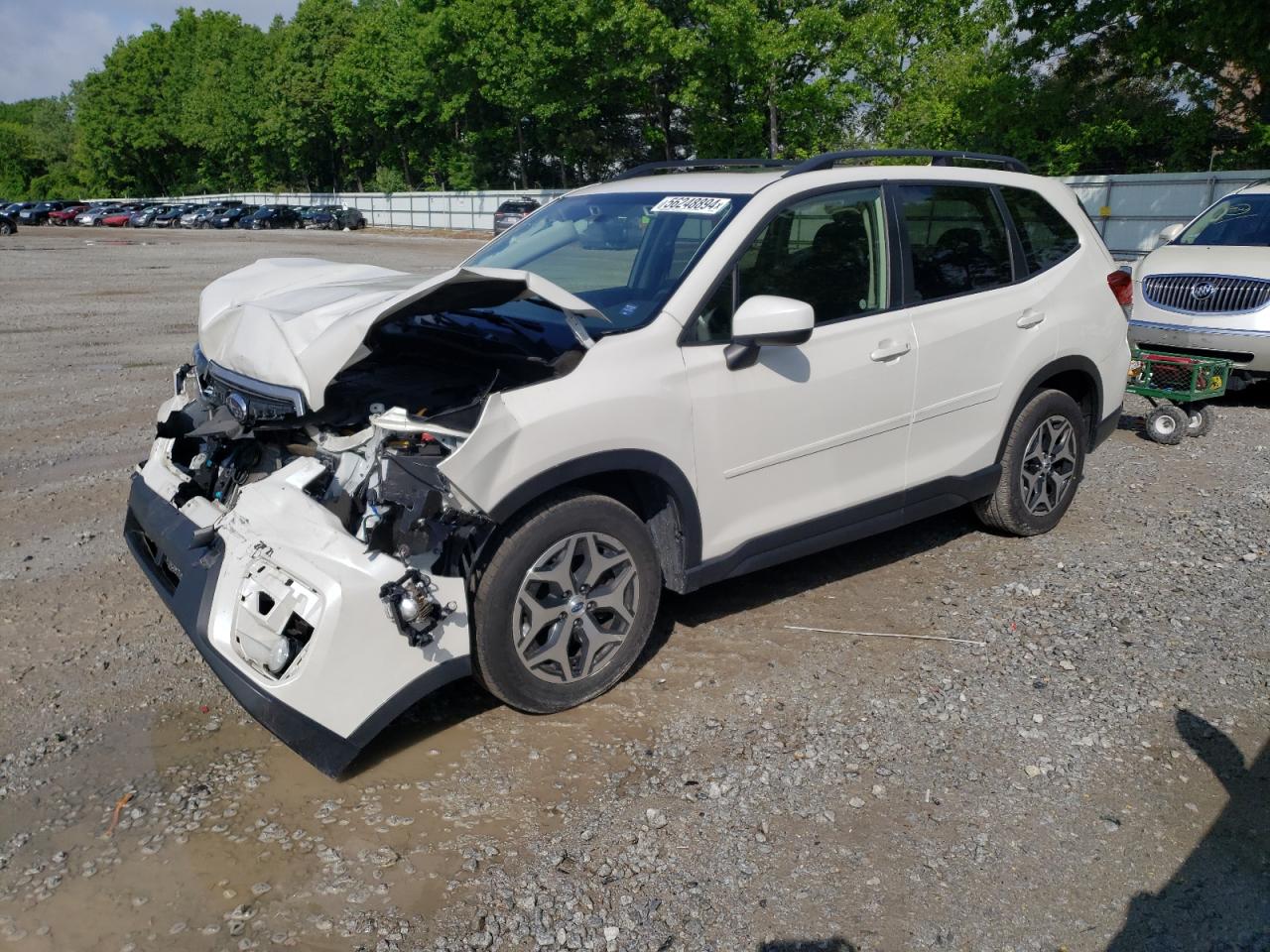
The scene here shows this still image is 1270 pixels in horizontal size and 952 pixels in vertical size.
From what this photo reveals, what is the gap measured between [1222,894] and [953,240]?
3100 millimetres

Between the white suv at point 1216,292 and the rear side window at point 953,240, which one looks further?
the white suv at point 1216,292

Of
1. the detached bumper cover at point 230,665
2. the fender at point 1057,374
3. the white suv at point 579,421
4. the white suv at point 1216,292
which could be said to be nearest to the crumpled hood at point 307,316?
the white suv at point 579,421

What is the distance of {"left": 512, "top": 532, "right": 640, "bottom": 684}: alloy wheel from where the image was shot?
Result: 3705 millimetres

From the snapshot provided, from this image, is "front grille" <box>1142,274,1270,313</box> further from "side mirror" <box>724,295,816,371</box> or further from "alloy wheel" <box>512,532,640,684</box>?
"alloy wheel" <box>512,532,640,684</box>

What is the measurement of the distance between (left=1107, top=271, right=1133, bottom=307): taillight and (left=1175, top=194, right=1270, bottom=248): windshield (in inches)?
179

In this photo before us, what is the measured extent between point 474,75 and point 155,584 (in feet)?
182

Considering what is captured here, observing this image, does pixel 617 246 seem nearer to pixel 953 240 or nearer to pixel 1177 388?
pixel 953 240

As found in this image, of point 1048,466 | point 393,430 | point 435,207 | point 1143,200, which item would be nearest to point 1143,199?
point 1143,200

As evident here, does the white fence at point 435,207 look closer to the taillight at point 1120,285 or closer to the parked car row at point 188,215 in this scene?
the parked car row at point 188,215

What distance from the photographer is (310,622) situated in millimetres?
3234

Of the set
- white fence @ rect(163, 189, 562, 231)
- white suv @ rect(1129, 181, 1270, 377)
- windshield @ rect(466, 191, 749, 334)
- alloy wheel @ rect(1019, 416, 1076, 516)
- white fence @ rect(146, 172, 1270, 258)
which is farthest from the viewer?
white fence @ rect(163, 189, 562, 231)

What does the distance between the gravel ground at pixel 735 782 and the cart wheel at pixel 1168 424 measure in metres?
2.44

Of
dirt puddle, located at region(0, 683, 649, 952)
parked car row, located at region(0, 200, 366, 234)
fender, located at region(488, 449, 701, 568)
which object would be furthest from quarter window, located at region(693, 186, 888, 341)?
parked car row, located at region(0, 200, 366, 234)

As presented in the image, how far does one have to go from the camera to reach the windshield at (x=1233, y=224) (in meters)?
9.72
